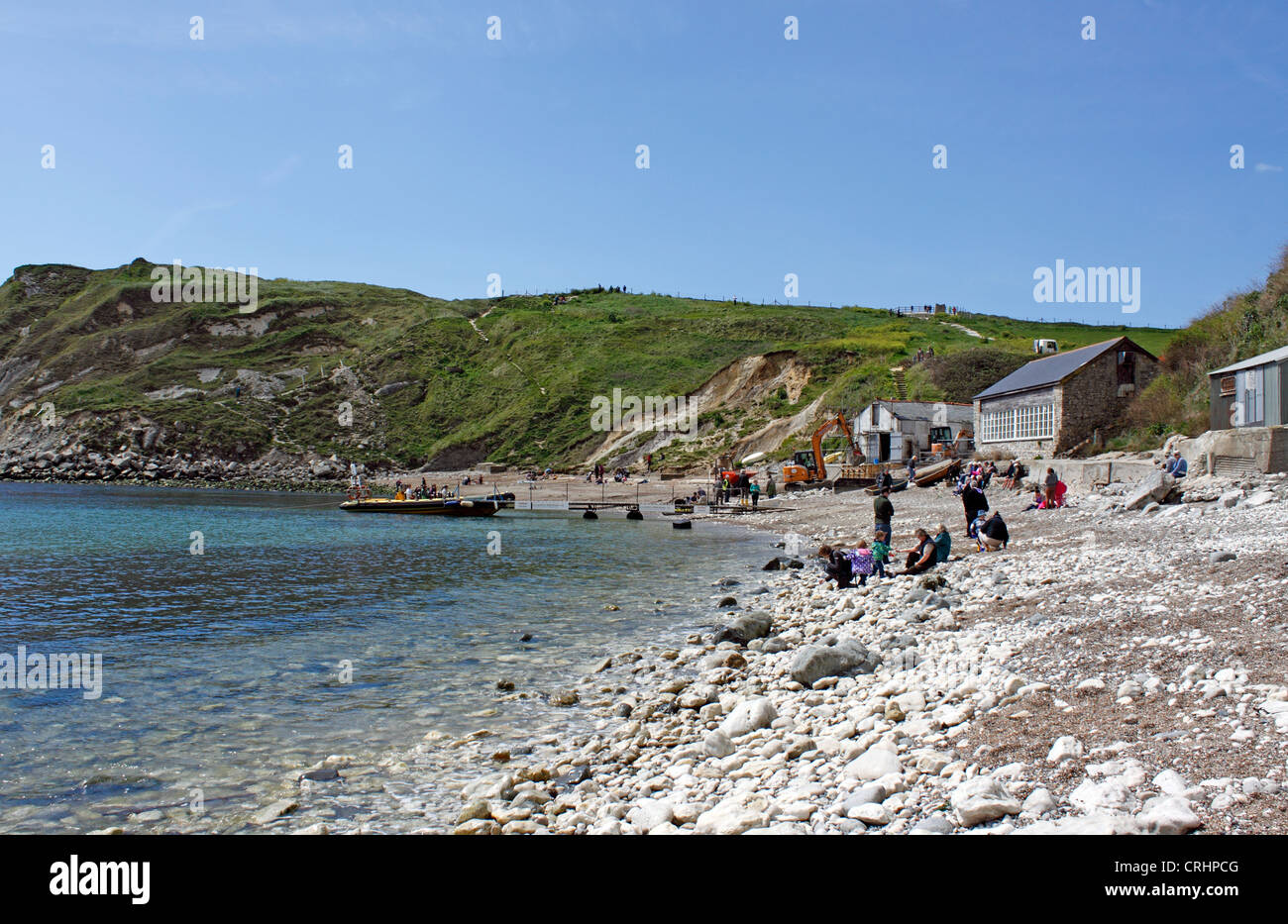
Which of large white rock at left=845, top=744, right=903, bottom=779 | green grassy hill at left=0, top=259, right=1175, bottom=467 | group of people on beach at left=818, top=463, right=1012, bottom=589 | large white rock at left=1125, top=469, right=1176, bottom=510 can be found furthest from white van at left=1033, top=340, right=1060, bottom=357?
large white rock at left=845, top=744, right=903, bottom=779

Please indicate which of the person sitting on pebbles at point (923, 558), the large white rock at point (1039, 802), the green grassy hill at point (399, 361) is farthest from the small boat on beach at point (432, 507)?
the large white rock at point (1039, 802)

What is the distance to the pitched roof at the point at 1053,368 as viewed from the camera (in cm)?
4203

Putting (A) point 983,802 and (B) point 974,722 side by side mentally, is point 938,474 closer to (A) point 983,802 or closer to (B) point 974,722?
(B) point 974,722

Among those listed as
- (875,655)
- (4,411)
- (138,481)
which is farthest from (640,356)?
(875,655)

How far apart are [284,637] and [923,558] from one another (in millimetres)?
13529

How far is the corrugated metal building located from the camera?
23.7 m

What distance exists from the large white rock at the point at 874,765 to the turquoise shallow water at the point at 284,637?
→ 16.8 ft

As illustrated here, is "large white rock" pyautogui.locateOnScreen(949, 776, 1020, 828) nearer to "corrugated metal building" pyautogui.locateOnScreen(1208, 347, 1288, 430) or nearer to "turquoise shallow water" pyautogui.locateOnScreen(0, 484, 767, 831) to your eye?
"turquoise shallow water" pyautogui.locateOnScreen(0, 484, 767, 831)

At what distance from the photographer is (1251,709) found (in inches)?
214

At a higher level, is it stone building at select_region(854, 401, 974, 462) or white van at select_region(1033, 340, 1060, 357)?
white van at select_region(1033, 340, 1060, 357)

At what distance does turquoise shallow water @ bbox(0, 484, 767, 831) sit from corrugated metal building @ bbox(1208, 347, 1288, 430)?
16.3m

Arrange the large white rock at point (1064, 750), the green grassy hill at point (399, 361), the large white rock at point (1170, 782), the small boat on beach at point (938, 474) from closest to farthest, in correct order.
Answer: the large white rock at point (1170, 782) → the large white rock at point (1064, 750) → the small boat on beach at point (938, 474) → the green grassy hill at point (399, 361)

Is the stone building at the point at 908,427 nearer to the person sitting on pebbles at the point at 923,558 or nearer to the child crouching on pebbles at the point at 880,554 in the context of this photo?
the child crouching on pebbles at the point at 880,554

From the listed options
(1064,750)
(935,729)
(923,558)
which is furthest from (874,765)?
(923,558)
